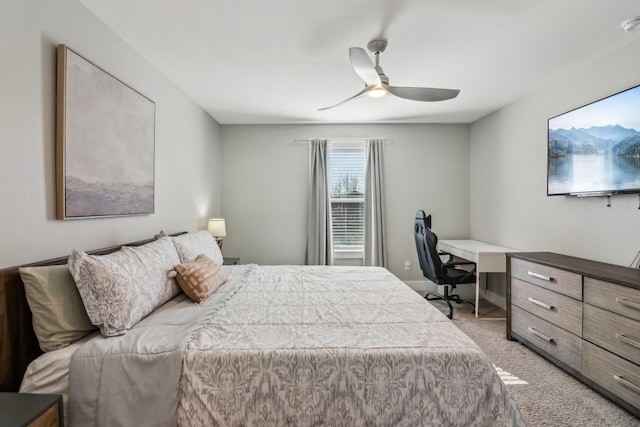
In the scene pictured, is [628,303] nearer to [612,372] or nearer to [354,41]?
[612,372]

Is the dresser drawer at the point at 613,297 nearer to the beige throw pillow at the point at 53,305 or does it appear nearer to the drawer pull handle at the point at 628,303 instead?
the drawer pull handle at the point at 628,303

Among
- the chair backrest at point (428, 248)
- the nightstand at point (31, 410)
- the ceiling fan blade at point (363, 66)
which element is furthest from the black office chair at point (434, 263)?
the nightstand at point (31, 410)

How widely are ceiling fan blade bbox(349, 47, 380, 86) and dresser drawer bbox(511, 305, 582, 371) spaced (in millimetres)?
2404

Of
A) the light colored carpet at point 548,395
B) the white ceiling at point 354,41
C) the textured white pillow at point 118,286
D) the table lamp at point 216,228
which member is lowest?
the light colored carpet at point 548,395

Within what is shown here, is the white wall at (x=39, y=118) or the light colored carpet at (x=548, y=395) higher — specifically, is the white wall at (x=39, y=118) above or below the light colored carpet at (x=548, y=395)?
above

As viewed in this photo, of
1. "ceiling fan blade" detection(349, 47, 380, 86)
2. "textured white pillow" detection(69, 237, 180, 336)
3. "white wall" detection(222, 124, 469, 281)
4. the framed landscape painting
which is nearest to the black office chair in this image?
"white wall" detection(222, 124, 469, 281)

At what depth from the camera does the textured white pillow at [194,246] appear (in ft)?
7.81

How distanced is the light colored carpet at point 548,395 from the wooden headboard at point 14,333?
2.76 meters

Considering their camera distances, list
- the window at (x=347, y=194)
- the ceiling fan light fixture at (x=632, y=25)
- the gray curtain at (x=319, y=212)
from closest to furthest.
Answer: the ceiling fan light fixture at (x=632, y=25) < the gray curtain at (x=319, y=212) < the window at (x=347, y=194)

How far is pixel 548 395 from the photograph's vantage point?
6.82 feet

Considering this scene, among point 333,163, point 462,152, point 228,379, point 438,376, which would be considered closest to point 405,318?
point 438,376

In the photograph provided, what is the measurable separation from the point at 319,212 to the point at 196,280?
2586mm

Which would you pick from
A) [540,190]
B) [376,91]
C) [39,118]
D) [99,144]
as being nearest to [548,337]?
[540,190]

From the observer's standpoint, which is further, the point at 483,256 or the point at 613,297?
the point at 483,256
